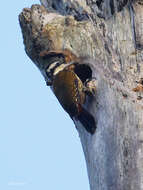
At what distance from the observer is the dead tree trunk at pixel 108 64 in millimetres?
1877

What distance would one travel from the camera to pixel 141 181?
1.75m

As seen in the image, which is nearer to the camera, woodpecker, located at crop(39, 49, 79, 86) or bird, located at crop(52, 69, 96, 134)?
bird, located at crop(52, 69, 96, 134)

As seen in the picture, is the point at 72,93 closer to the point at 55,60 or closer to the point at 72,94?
the point at 72,94

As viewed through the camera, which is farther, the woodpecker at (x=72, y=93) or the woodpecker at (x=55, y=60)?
the woodpecker at (x=55, y=60)

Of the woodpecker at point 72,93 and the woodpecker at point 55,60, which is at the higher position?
the woodpecker at point 55,60

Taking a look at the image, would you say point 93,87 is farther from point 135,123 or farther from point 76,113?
point 135,123

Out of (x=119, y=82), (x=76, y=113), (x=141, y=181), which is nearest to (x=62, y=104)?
(x=76, y=113)

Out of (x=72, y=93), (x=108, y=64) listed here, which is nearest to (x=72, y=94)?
(x=72, y=93)

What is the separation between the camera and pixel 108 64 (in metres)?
2.20

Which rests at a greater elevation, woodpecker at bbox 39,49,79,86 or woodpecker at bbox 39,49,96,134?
woodpecker at bbox 39,49,79,86

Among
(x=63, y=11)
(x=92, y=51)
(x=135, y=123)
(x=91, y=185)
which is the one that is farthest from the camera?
(x=63, y=11)

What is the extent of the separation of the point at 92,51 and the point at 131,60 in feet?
0.65

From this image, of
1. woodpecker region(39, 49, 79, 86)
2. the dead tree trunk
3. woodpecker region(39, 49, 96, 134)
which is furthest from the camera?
woodpecker region(39, 49, 79, 86)

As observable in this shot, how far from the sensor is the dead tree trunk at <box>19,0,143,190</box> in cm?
188
